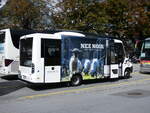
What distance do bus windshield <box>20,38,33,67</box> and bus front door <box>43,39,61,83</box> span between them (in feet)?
2.47

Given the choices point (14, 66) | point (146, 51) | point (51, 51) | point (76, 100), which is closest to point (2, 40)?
point (14, 66)

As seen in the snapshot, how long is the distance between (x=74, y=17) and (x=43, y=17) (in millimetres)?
4651

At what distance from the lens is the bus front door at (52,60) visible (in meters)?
12.0

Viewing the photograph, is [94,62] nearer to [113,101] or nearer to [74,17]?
[113,101]

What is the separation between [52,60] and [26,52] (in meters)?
1.41

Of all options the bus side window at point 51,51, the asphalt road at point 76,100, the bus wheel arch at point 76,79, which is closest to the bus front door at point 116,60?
the asphalt road at point 76,100

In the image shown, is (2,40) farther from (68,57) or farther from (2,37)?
(68,57)

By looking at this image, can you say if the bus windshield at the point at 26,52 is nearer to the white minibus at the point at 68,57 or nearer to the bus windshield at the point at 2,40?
the white minibus at the point at 68,57

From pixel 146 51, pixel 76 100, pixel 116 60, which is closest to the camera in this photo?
pixel 76 100

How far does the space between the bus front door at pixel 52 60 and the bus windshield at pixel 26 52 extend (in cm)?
75

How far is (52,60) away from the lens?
12.2 metres

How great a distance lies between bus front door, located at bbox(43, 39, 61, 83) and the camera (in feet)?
39.4

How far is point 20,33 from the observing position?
16.1 metres

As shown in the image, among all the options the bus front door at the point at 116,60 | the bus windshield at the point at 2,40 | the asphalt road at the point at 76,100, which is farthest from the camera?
the bus windshield at the point at 2,40
